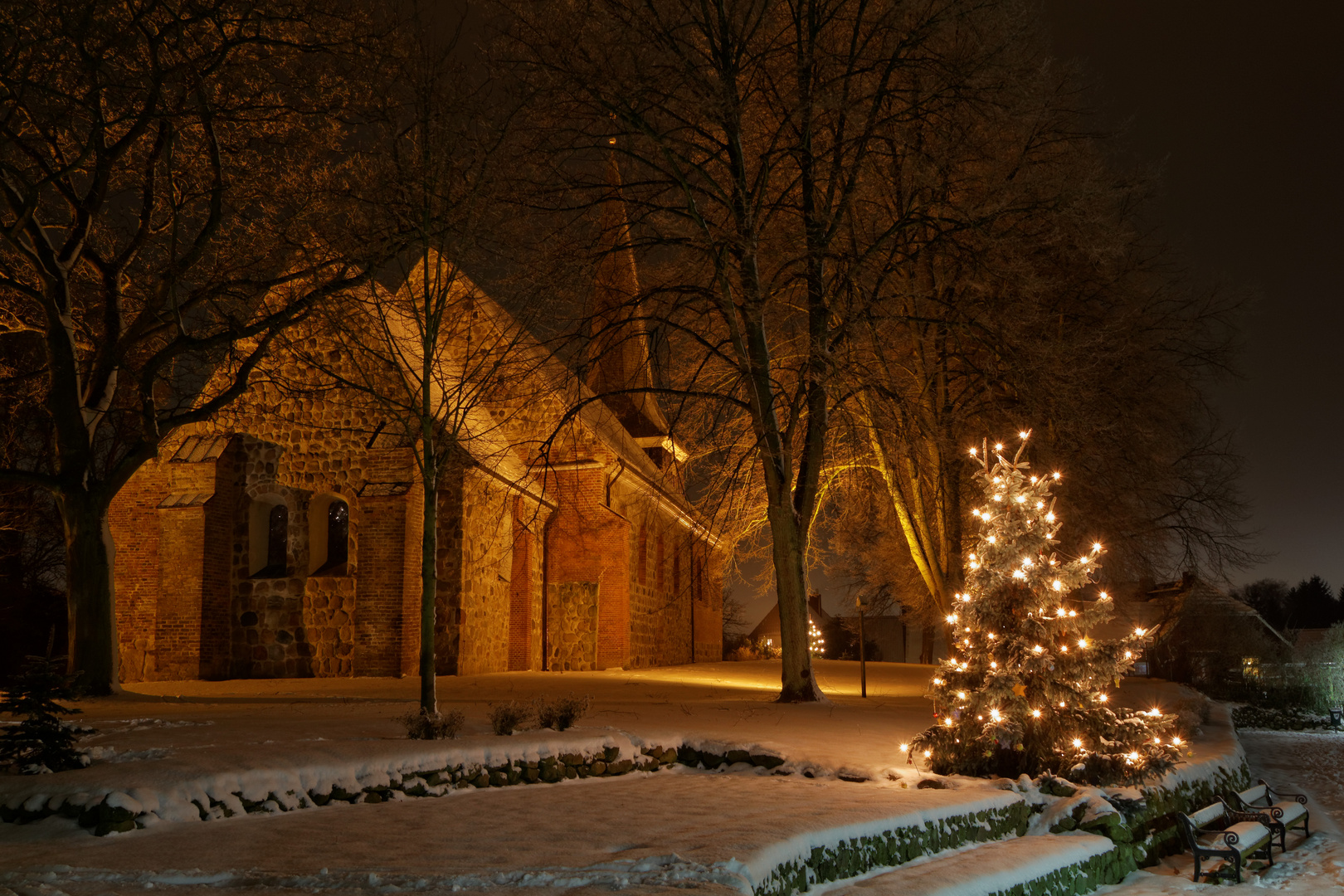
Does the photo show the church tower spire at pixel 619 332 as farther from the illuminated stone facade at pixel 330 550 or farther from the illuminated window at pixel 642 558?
the illuminated window at pixel 642 558

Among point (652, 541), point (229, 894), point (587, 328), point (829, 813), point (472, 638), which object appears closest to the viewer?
point (229, 894)

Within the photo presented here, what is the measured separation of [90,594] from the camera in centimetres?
1441

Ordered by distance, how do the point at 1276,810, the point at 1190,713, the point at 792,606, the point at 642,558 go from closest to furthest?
the point at 1276,810 → the point at 792,606 → the point at 1190,713 → the point at 642,558

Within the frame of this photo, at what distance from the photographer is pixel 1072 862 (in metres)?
8.24

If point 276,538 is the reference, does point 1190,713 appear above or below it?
below

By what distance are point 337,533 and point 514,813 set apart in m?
16.4

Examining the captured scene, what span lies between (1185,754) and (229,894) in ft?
32.1

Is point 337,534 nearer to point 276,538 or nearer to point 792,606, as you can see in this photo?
point 276,538

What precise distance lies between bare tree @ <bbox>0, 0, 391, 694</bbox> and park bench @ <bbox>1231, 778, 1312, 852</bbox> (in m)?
12.7

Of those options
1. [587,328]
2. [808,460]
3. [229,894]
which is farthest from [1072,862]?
[587,328]

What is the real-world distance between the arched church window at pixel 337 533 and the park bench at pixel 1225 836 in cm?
1707

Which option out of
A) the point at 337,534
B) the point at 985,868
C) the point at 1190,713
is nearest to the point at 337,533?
the point at 337,534

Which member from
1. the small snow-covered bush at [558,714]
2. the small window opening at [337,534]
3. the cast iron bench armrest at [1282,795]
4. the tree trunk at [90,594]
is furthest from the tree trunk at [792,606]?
the small window opening at [337,534]

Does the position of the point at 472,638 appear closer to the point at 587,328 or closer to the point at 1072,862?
the point at 587,328
